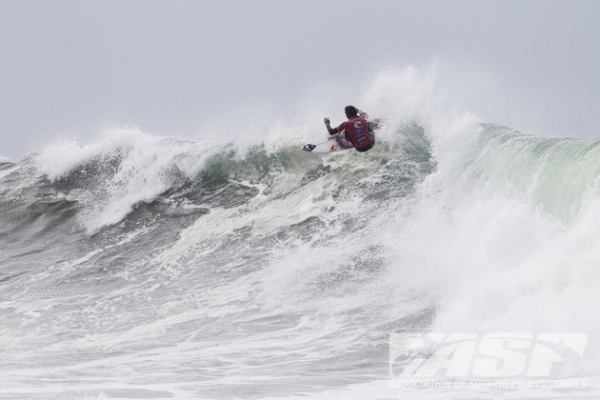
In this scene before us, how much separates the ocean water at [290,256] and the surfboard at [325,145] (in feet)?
2.03

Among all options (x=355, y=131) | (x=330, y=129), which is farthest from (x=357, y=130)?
(x=330, y=129)

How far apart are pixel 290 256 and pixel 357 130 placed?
3.08 metres

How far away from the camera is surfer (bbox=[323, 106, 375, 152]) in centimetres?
1410

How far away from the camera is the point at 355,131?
14.1m

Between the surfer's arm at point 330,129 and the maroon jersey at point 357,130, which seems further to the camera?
the surfer's arm at point 330,129

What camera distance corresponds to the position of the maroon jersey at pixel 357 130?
14109 millimetres

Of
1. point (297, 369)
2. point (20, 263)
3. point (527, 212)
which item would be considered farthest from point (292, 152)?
point (297, 369)

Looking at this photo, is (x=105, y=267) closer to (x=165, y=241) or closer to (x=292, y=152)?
(x=165, y=241)

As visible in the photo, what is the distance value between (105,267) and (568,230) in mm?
8061

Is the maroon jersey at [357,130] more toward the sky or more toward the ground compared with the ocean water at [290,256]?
more toward the sky

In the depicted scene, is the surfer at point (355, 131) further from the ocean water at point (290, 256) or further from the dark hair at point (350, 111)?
the ocean water at point (290, 256)

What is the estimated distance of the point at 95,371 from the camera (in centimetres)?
815

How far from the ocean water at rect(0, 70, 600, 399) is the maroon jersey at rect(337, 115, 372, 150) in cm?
82

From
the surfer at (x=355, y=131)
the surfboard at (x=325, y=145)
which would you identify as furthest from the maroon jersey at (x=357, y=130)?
the surfboard at (x=325, y=145)
